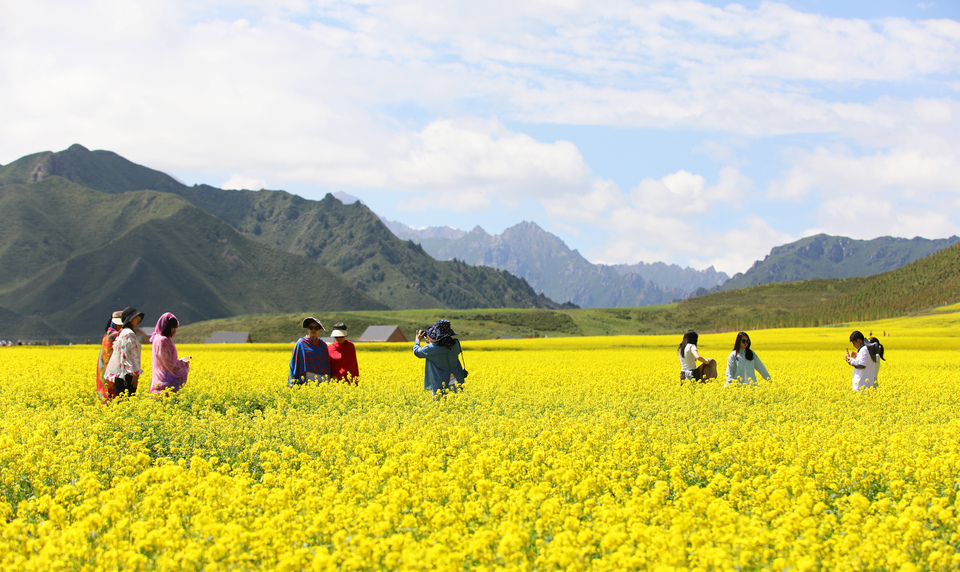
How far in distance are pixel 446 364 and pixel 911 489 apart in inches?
313

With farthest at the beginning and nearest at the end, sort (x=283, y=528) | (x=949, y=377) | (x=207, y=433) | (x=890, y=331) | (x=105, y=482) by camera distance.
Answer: (x=890, y=331) < (x=949, y=377) < (x=207, y=433) < (x=105, y=482) < (x=283, y=528)

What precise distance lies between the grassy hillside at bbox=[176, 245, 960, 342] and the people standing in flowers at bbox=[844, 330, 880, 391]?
88.4 meters

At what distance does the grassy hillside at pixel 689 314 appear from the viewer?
358 ft

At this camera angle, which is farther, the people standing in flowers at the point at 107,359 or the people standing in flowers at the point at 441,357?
the people standing in flowers at the point at 441,357

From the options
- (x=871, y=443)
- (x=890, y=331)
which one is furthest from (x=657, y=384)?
(x=890, y=331)

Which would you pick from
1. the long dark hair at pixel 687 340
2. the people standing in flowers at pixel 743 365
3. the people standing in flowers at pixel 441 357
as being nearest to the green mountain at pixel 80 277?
the people standing in flowers at pixel 441 357

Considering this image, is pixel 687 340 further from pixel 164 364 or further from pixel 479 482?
pixel 164 364

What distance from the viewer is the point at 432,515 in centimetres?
562

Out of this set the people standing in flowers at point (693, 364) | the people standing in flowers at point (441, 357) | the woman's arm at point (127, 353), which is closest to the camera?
the woman's arm at point (127, 353)

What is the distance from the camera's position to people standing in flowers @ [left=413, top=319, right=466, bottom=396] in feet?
40.0

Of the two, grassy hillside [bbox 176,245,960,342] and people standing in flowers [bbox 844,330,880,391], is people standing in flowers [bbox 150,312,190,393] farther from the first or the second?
grassy hillside [bbox 176,245,960,342]

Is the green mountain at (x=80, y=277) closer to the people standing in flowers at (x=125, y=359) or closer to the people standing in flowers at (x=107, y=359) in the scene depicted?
the people standing in flowers at (x=107, y=359)

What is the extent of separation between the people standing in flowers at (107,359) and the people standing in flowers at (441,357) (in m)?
5.72

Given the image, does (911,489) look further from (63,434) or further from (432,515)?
(63,434)
